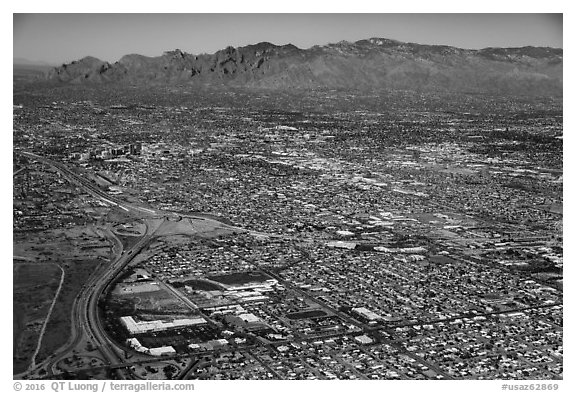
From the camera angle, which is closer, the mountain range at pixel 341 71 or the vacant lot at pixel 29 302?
the vacant lot at pixel 29 302

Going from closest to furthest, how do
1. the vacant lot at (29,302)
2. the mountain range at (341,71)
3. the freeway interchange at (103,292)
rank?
the freeway interchange at (103,292) → the vacant lot at (29,302) → the mountain range at (341,71)

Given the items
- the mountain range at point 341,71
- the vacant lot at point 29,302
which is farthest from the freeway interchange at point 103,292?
the mountain range at point 341,71

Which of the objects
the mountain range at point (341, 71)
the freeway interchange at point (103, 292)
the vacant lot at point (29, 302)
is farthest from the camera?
the mountain range at point (341, 71)

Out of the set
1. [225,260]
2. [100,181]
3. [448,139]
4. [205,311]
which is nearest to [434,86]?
[448,139]

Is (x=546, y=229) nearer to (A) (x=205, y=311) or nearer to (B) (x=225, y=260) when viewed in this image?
(B) (x=225, y=260)

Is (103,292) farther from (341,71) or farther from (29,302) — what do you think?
(341,71)

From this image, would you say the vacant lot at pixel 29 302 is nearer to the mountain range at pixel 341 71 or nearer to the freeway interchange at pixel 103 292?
the freeway interchange at pixel 103 292

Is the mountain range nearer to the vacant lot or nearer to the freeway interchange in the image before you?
the freeway interchange

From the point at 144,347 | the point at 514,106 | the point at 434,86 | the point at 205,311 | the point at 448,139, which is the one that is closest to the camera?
the point at 144,347

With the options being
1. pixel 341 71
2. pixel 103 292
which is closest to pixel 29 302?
pixel 103 292
